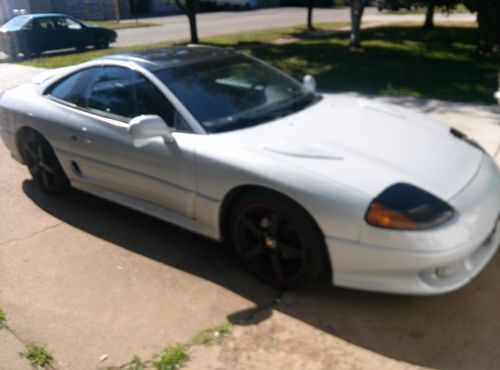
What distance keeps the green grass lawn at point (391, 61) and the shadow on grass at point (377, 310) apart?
17.8 feet

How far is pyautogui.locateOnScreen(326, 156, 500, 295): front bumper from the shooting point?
275 centimetres

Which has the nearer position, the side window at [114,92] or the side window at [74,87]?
the side window at [114,92]

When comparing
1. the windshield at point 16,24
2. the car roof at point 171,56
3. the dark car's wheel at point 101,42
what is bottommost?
the dark car's wheel at point 101,42

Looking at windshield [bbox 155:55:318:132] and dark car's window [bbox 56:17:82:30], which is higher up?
windshield [bbox 155:55:318:132]

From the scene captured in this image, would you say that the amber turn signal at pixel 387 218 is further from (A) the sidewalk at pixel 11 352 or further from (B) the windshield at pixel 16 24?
(B) the windshield at pixel 16 24

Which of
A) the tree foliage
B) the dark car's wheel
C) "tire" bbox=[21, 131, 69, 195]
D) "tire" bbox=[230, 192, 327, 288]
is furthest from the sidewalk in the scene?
the dark car's wheel

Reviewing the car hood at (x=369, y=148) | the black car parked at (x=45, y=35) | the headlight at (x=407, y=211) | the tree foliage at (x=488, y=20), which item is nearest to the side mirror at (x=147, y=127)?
the car hood at (x=369, y=148)

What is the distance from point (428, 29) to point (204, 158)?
17.1m

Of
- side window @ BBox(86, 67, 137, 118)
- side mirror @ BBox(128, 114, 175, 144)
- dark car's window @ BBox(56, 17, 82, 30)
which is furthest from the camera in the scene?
dark car's window @ BBox(56, 17, 82, 30)

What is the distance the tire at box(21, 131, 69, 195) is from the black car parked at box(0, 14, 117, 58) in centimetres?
1326

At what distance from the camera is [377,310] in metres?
3.12

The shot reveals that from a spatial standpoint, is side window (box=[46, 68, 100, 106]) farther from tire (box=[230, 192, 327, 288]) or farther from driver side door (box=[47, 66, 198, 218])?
tire (box=[230, 192, 327, 288])

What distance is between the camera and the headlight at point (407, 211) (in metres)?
2.77

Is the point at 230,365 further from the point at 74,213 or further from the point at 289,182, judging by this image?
the point at 74,213
